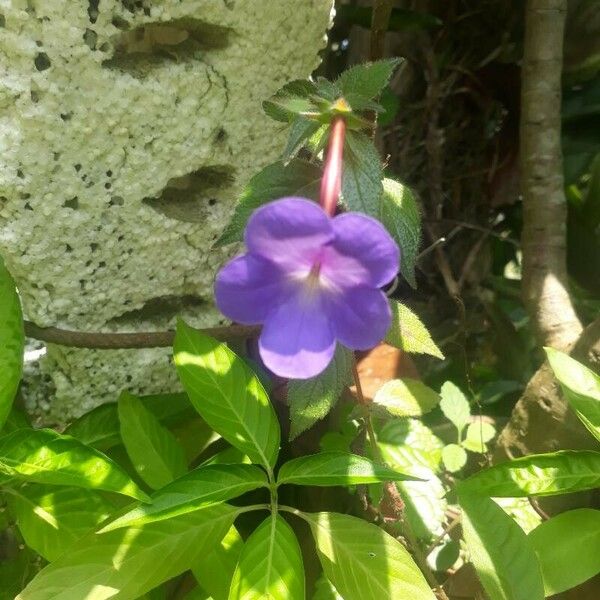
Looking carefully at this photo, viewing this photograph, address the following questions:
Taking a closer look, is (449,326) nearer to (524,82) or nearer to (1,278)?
(524,82)

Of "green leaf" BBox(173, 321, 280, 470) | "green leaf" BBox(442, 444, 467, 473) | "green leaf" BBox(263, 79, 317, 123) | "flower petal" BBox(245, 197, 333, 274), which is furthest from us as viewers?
"green leaf" BBox(442, 444, 467, 473)

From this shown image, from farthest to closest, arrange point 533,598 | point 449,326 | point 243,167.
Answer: point 449,326
point 243,167
point 533,598

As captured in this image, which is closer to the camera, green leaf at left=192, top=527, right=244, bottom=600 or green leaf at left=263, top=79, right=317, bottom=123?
green leaf at left=263, top=79, right=317, bottom=123

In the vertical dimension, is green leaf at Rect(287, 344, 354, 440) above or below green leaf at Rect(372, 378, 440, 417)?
above

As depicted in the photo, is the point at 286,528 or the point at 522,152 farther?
the point at 522,152

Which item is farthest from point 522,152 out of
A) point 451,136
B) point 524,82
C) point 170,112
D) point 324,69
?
point 170,112

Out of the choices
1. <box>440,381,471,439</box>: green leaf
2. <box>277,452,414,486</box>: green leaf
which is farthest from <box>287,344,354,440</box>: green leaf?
<box>440,381,471,439</box>: green leaf

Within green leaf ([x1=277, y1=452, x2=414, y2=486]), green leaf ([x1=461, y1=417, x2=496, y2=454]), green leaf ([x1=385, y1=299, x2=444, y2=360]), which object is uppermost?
green leaf ([x1=385, y1=299, x2=444, y2=360])

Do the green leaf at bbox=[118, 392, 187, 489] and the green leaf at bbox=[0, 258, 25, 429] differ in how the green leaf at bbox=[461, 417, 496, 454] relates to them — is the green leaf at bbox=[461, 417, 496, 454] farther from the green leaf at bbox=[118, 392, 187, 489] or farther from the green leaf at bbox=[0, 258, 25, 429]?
the green leaf at bbox=[0, 258, 25, 429]
